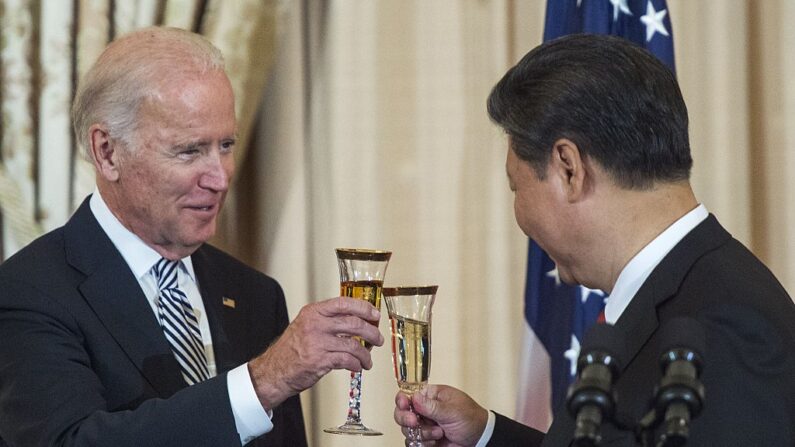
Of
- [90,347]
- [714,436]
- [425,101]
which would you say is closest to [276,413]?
[90,347]

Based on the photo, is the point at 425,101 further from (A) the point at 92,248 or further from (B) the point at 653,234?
(B) the point at 653,234

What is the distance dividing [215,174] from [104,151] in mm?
284

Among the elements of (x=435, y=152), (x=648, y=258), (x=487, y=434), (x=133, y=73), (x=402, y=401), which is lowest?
(x=487, y=434)

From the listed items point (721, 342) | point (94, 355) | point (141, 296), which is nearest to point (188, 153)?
point (141, 296)

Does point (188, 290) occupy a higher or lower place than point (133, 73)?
lower

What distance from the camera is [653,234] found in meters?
2.14

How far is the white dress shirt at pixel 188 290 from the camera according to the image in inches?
95.3

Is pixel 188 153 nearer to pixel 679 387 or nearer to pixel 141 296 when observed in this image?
pixel 141 296

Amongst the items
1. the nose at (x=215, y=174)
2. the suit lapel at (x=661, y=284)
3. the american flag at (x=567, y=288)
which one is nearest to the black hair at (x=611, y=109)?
the suit lapel at (x=661, y=284)

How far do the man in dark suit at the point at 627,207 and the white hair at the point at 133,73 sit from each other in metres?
0.85

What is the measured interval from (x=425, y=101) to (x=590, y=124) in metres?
2.47

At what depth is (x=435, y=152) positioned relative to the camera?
14.9 ft

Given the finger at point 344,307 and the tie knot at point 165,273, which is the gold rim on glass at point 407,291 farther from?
the tie knot at point 165,273

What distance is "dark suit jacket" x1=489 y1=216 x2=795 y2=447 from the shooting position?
183 centimetres
